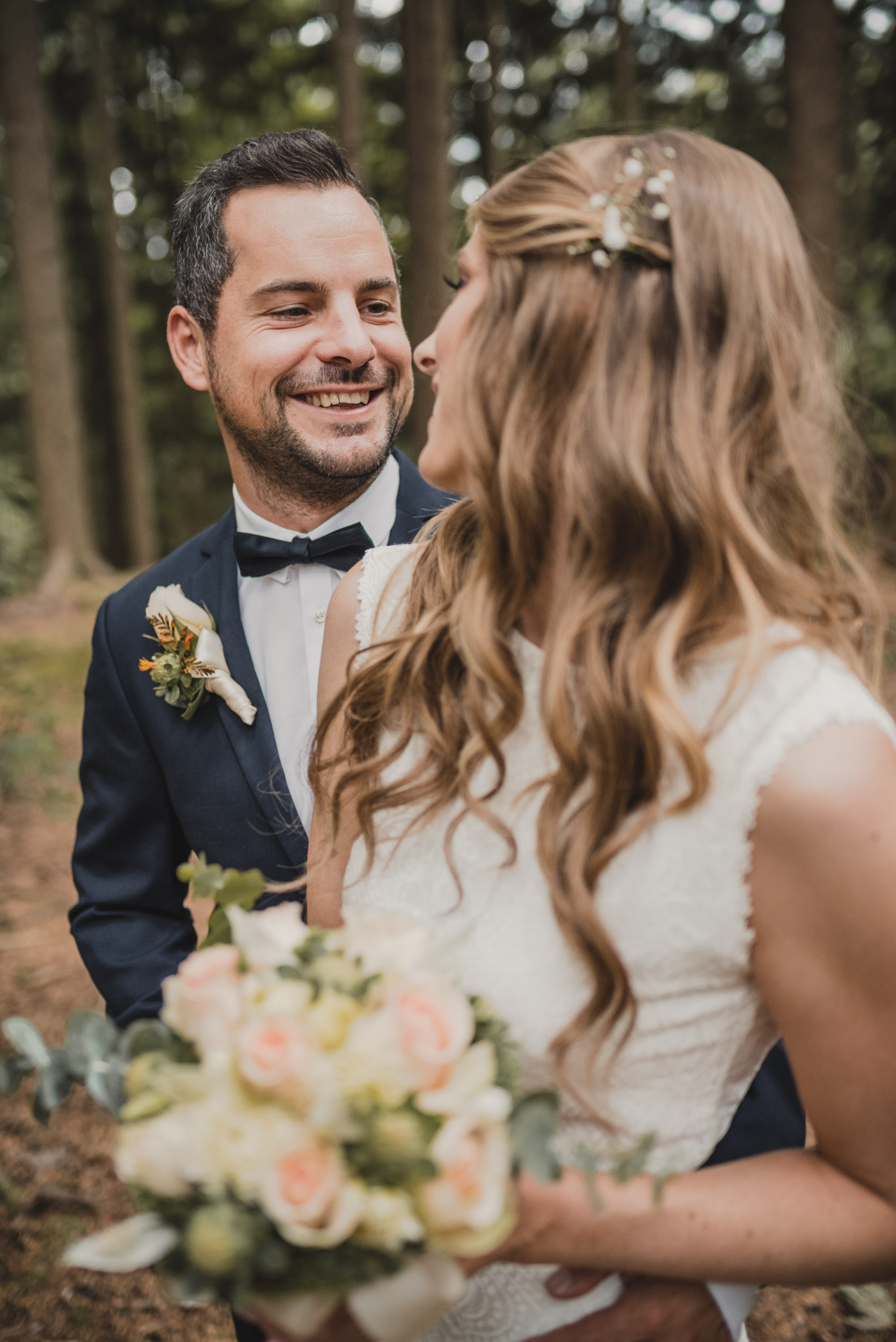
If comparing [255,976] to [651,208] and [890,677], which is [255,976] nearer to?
[651,208]

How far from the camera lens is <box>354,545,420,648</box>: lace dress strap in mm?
2094

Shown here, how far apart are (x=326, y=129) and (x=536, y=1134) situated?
19580 millimetres

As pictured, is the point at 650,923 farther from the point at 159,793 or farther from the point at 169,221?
the point at 169,221

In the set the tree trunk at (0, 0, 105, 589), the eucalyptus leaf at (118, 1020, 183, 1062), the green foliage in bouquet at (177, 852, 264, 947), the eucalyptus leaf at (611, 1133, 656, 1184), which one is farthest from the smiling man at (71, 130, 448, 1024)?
the tree trunk at (0, 0, 105, 589)

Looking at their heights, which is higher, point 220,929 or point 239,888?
point 239,888

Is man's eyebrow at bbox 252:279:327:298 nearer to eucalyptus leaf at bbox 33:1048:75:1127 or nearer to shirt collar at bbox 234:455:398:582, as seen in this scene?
shirt collar at bbox 234:455:398:582

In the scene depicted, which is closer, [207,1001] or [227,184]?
[207,1001]

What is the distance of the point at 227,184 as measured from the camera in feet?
8.72

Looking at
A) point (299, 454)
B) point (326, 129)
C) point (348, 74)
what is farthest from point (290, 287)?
point (326, 129)

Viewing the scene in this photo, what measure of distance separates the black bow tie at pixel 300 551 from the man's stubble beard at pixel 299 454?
111 millimetres

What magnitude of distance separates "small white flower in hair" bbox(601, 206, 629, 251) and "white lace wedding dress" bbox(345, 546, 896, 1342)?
0.63 metres

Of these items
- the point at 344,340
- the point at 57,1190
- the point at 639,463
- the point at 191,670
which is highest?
the point at 344,340

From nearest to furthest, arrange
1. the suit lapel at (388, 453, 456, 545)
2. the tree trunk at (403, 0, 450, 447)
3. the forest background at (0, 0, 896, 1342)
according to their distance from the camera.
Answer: the suit lapel at (388, 453, 456, 545) < the forest background at (0, 0, 896, 1342) < the tree trunk at (403, 0, 450, 447)

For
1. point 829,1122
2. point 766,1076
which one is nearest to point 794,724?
point 829,1122
